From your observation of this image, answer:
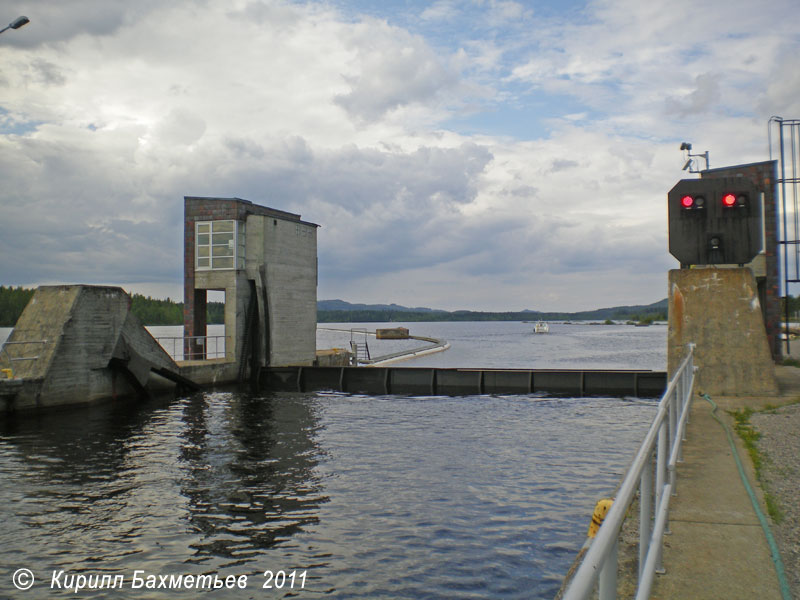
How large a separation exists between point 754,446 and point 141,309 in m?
153

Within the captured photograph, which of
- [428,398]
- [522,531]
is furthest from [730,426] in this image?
[428,398]

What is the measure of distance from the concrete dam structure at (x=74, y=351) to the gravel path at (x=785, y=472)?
70.4ft

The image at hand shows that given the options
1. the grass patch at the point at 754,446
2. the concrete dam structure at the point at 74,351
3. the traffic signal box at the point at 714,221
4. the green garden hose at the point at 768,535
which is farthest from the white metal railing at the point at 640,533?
the concrete dam structure at the point at 74,351

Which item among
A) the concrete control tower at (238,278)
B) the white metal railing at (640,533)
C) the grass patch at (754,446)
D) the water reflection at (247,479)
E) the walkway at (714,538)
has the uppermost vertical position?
the concrete control tower at (238,278)

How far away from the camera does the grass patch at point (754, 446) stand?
5672 mm

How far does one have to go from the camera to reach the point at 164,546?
9086 millimetres

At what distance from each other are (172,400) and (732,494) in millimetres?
24210

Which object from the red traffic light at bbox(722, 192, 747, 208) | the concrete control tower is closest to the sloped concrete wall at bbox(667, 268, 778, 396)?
the red traffic light at bbox(722, 192, 747, 208)

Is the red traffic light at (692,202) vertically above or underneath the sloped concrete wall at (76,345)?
above

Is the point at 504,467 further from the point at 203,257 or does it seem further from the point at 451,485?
the point at 203,257

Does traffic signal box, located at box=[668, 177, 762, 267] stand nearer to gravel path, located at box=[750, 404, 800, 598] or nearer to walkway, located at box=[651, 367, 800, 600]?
gravel path, located at box=[750, 404, 800, 598]

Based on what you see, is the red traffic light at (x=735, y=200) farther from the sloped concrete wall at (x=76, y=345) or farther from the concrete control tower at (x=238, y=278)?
the concrete control tower at (x=238, y=278)

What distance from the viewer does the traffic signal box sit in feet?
46.0

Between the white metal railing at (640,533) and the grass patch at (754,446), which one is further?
the grass patch at (754,446)
